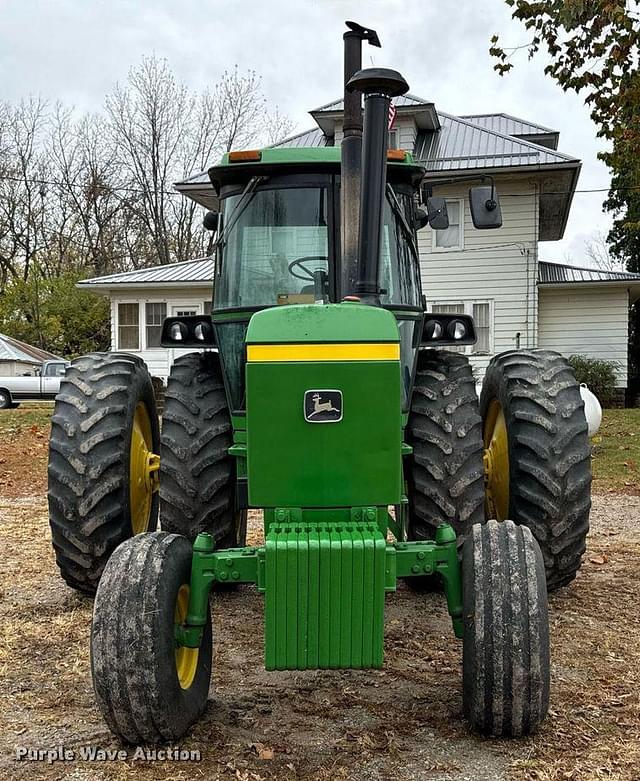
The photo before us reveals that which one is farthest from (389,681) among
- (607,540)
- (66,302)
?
(66,302)

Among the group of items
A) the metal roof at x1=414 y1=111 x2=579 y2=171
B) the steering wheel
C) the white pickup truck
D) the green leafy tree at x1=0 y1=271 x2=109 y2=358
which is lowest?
the white pickup truck

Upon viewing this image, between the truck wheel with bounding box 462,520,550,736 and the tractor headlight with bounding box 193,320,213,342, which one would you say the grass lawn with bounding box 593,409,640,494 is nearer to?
the tractor headlight with bounding box 193,320,213,342

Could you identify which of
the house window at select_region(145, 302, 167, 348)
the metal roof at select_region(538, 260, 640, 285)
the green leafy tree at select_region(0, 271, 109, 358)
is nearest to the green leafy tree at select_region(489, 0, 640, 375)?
the metal roof at select_region(538, 260, 640, 285)

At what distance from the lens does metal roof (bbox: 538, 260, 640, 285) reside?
2205 cm

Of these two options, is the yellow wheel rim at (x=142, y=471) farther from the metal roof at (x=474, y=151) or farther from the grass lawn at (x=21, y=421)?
the metal roof at (x=474, y=151)

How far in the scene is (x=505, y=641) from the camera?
3.28 m

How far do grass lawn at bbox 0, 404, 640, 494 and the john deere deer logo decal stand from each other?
7.65m

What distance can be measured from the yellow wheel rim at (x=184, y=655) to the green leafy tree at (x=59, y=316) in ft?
111

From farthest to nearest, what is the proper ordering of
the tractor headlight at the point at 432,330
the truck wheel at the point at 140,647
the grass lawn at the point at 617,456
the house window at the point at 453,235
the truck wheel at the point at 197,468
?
the house window at the point at 453,235
the grass lawn at the point at 617,456
the tractor headlight at the point at 432,330
the truck wheel at the point at 197,468
the truck wheel at the point at 140,647

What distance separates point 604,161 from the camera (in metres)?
15.0

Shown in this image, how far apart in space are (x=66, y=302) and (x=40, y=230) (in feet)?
24.7

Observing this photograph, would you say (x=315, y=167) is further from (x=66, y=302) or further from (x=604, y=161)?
(x=66, y=302)

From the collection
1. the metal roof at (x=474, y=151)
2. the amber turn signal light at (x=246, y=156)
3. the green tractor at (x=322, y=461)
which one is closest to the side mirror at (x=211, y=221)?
the green tractor at (x=322, y=461)

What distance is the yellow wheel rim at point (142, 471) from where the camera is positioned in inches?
209
